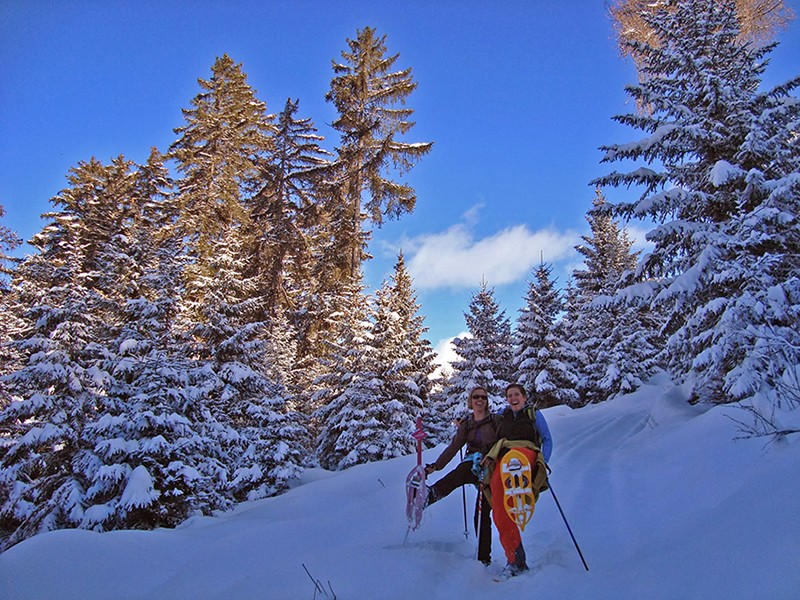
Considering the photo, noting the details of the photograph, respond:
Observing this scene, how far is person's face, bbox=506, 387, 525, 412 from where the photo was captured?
4.91 m

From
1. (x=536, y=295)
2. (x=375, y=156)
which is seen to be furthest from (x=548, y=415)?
(x=375, y=156)

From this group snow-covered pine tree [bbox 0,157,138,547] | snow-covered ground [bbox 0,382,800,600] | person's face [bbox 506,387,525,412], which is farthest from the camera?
snow-covered pine tree [bbox 0,157,138,547]

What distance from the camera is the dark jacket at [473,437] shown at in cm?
525

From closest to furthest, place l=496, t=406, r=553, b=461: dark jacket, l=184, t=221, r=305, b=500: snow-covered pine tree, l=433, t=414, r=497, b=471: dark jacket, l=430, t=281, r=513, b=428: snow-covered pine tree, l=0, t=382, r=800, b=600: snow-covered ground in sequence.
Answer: l=0, t=382, r=800, b=600: snow-covered ground → l=496, t=406, r=553, b=461: dark jacket → l=433, t=414, r=497, b=471: dark jacket → l=184, t=221, r=305, b=500: snow-covered pine tree → l=430, t=281, r=513, b=428: snow-covered pine tree

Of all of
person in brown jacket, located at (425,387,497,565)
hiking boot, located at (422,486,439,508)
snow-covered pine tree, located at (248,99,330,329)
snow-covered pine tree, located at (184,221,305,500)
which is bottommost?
hiking boot, located at (422,486,439,508)

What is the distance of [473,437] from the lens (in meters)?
5.41

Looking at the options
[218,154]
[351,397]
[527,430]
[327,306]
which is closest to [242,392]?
[351,397]

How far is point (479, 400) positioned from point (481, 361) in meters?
15.2

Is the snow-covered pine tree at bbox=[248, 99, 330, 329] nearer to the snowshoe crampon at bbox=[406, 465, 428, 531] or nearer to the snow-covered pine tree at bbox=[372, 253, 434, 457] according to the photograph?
the snow-covered pine tree at bbox=[372, 253, 434, 457]

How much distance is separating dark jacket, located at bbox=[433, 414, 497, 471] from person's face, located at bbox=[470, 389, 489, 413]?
134 mm

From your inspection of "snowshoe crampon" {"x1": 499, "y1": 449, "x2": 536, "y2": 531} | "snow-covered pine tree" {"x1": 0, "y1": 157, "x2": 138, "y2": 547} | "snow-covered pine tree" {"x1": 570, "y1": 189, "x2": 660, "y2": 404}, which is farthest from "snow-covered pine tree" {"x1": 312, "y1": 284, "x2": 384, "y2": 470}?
"snowshoe crampon" {"x1": 499, "y1": 449, "x2": 536, "y2": 531}

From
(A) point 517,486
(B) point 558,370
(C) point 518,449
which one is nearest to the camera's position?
(A) point 517,486

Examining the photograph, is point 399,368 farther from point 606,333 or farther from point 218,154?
point 218,154

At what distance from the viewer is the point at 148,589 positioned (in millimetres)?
4320
